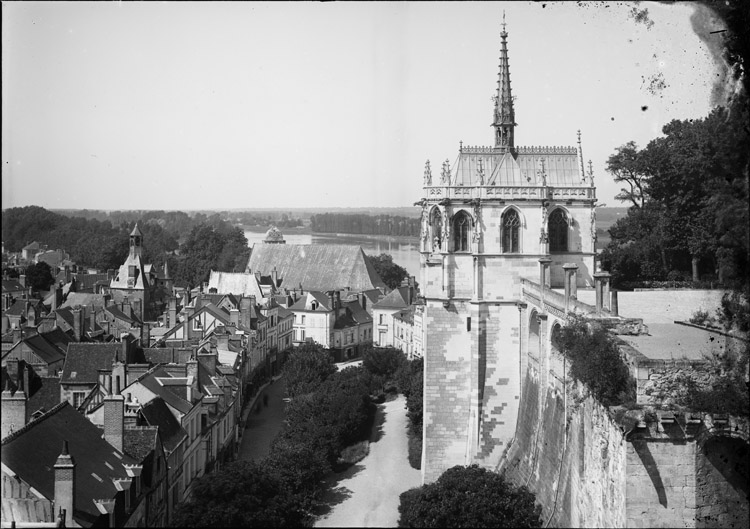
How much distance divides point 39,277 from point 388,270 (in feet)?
121

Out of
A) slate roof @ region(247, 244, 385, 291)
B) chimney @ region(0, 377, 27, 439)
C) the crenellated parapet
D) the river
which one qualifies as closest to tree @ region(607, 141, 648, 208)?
the crenellated parapet

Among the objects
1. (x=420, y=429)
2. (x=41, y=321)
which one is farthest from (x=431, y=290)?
(x=41, y=321)

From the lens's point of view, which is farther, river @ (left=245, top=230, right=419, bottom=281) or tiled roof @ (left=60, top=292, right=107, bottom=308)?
river @ (left=245, top=230, right=419, bottom=281)

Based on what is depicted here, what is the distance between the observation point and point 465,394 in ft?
107

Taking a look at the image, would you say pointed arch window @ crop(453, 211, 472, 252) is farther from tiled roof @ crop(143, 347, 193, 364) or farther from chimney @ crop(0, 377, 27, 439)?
chimney @ crop(0, 377, 27, 439)

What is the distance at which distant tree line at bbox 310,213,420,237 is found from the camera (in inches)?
2585

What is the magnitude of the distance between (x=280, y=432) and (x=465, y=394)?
31.1 feet

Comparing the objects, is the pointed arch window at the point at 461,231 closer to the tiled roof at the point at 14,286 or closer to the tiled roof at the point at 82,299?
the tiled roof at the point at 82,299

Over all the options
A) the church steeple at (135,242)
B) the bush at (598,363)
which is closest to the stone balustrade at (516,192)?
the bush at (598,363)

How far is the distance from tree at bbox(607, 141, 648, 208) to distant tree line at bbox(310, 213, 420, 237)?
17.2 metres

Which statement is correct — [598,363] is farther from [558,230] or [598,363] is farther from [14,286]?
[14,286]

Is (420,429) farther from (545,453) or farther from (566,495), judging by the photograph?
(566,495)

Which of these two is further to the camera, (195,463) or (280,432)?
(280,432)

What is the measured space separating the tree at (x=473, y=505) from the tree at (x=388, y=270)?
67.8 meters
